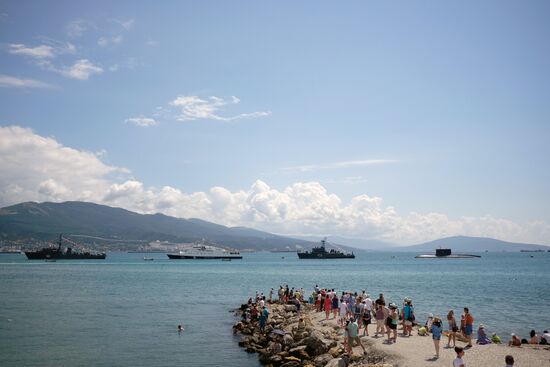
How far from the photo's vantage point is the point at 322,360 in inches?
797

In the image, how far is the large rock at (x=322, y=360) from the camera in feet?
65.7

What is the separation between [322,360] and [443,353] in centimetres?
529

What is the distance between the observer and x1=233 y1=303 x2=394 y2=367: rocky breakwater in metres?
19.4

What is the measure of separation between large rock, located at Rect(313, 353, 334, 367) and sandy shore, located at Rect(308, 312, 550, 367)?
1.39 meters

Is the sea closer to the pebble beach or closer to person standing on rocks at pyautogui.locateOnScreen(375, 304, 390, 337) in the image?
the pebble beach

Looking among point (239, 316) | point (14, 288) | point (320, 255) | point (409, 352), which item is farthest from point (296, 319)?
point (320, 255)

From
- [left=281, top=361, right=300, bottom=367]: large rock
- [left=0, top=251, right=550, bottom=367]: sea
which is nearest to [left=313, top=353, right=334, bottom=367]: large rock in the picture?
[left=281, top=361, right=300, bottom=367]: large rock

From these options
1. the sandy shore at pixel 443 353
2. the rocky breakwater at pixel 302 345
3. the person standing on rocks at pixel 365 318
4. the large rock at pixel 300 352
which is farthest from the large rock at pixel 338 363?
the person standing on rocks at pixel 365 318

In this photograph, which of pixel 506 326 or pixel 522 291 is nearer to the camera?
pixel 506 326

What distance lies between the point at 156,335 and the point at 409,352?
1758 centimetres

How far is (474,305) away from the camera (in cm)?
4162

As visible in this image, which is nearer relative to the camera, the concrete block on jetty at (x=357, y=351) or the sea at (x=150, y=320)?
the concrete block on jetty at (x=357, y=351)

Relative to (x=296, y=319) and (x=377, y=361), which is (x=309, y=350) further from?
(x=296, y=319)

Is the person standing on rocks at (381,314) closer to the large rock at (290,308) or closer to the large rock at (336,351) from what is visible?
the large rock at (336,351)
